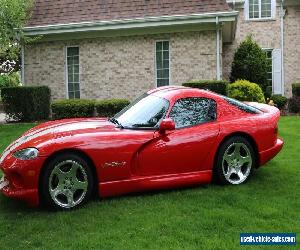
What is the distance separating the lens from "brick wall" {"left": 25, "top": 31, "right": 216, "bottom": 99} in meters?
16.1

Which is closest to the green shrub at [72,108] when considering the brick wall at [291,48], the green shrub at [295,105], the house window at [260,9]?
the green shrub at [295,105]

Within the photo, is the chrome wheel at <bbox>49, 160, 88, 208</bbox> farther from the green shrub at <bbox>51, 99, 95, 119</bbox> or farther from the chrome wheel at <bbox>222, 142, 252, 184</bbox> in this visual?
the green shrub at <bbox>51, 99, 95, 119</bbox>

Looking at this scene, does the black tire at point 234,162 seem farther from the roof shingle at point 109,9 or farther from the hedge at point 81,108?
the roof shingle at point 109,9

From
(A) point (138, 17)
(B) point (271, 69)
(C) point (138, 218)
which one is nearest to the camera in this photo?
(C) point (138, 218)

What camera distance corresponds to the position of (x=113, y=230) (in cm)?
471

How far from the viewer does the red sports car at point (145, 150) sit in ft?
17.5

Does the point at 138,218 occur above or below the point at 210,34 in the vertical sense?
below

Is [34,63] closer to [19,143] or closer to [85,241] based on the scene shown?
[19,143]

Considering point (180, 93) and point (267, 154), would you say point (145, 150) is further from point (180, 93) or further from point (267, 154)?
point (267, 154)

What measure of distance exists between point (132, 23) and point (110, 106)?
10.6 feet

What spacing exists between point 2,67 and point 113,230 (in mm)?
31354

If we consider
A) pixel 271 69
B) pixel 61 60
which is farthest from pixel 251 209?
pixel 271 69

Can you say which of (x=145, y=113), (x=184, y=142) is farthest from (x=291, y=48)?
(x=184, y=142)

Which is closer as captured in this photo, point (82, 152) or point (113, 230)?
point (113, 230)
